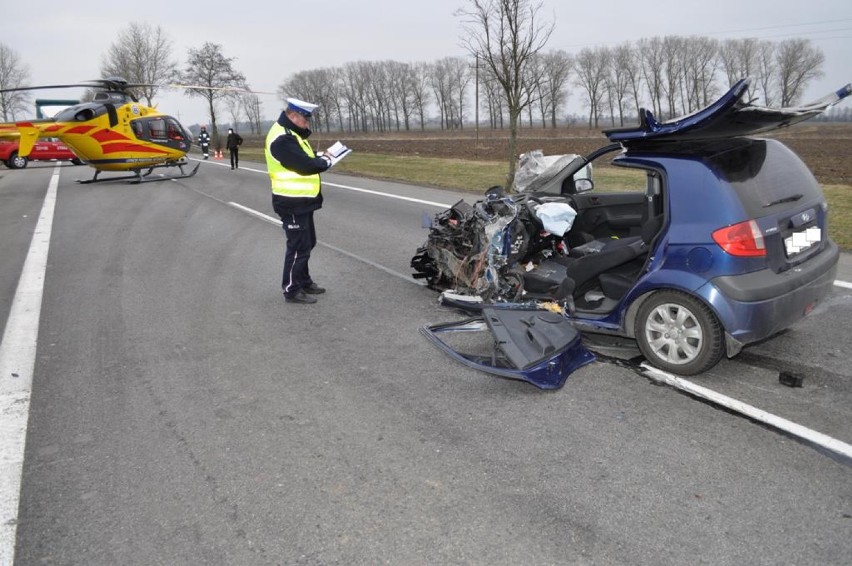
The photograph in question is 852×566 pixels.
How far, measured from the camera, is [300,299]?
6574 mm

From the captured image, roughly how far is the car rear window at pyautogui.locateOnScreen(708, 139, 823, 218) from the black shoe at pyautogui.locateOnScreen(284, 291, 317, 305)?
3974 mm

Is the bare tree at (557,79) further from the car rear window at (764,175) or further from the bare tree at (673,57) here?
the car rear window at (764,175)

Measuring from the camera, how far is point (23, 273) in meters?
8.20

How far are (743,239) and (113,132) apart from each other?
19652 mm

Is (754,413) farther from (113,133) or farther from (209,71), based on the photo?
(209,71)

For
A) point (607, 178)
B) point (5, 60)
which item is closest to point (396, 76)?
point (5, 60)

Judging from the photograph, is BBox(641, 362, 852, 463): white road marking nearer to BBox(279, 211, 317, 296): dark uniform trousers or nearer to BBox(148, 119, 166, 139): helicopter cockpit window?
BBox(279, 211, 317, 296): dark uniform trousers

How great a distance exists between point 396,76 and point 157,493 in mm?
126543

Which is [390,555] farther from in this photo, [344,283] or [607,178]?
[607,178]

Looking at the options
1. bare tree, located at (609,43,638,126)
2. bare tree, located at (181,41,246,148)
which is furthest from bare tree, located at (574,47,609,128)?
bare tree, located at (181,41,246,148)

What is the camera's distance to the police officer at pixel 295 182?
6.16 metres

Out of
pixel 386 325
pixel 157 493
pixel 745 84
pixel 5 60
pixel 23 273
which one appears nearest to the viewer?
pixel 157 493

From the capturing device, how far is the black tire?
4098mm

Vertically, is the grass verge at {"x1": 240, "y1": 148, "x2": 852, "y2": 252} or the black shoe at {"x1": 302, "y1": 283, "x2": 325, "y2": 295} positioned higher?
the grass verge at {"x1": 240, "y1": 148, "x2": 852, "y2": 252}
